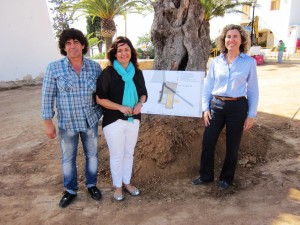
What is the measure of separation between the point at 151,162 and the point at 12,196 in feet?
5.50

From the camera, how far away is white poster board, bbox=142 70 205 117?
3.64 meters

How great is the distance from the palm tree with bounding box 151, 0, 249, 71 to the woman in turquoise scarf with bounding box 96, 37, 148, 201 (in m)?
1.57

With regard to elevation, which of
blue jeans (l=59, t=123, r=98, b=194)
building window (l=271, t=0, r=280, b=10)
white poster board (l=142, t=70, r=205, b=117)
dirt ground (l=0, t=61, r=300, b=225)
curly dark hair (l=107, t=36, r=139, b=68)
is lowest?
dirt ground (l=0, t=61, r=300, b=225)

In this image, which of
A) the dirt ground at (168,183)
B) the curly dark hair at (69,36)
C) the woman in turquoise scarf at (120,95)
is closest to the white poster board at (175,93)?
the dirt ground at (168,183)

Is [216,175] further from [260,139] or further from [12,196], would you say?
[12,196]

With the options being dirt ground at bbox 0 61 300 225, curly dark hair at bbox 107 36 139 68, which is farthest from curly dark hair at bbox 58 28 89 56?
dirt ground at bbox 0 61 300 225

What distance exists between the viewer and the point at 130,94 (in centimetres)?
273

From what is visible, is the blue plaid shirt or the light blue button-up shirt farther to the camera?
the light blue button-up shirt

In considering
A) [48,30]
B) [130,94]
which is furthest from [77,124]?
[48,30]

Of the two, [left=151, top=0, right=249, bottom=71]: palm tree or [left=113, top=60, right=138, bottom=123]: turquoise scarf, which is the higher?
[left=151, top=0, right=249, bottom=71]: palm tree

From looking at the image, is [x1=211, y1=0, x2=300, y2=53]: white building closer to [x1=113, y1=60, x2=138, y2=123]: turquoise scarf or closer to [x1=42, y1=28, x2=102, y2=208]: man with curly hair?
[x1=113, y1=60, x2=138, y2=123]: turquoise scarf

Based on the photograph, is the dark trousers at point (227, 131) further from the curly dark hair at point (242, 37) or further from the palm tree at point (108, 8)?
the palm tree at point (108, 8)

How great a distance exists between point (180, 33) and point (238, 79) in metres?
1.76

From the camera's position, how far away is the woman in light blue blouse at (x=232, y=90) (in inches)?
111
